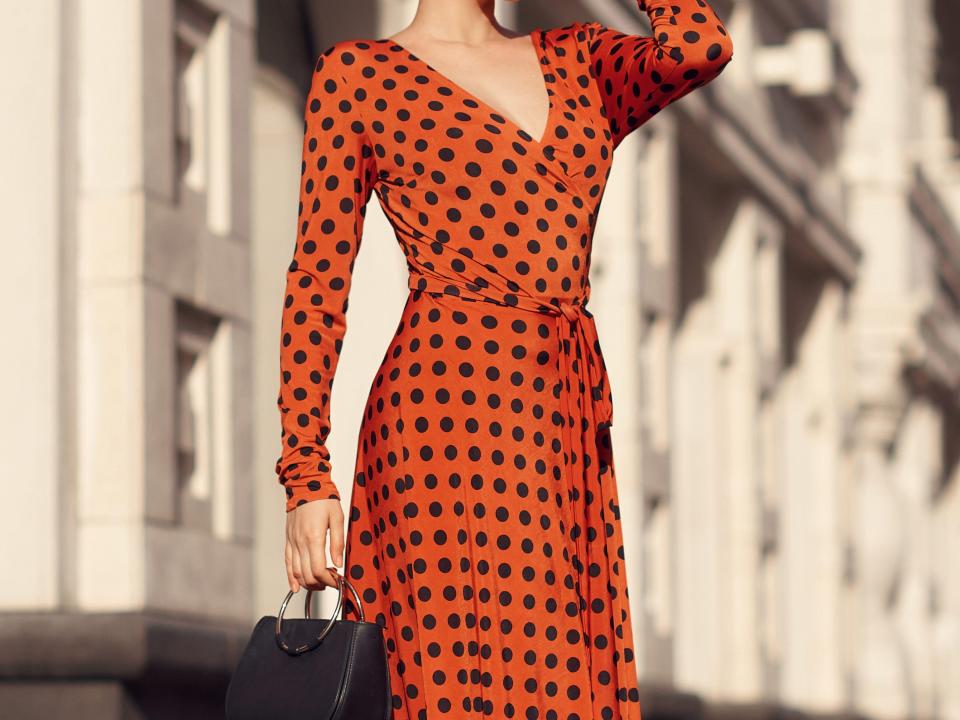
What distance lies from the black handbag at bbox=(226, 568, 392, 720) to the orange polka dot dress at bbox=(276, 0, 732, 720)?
22 centimetres

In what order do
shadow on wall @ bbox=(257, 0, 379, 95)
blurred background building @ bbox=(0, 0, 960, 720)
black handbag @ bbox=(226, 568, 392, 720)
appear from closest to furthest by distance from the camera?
1. black handbag @ bbox=(226, 568, 392, 720)
2. blurred background building @ bbox=(0, 0, 960, 720)
3. shadow on wall @ bbox=(257, 0, 379, 95)

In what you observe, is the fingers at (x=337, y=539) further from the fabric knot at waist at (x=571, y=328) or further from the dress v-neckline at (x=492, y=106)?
the dress v-neckline at (x=492, y=106)

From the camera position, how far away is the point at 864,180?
2158cm

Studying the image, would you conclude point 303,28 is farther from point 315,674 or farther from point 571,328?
point 315,674

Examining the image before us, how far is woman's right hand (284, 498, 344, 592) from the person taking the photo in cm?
343

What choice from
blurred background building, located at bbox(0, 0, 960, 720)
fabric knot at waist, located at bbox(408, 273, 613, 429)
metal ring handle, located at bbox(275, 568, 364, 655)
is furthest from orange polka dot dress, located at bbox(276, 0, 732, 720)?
blurred background building, located at bbox(0, 0, 960, 720)

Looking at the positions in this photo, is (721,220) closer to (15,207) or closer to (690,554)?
(690,554)

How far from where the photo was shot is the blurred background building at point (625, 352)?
20.7ft

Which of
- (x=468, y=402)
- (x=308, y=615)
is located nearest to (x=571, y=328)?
(x=468, y=402)

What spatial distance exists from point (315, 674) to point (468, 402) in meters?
0.51

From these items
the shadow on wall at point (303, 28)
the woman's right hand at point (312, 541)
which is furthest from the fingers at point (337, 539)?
the shadow on wall at point (303, 28)

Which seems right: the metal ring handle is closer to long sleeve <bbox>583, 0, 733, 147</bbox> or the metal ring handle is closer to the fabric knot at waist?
the fabric knot at waist

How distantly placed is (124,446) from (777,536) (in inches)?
433

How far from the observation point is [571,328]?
358 centimetres
